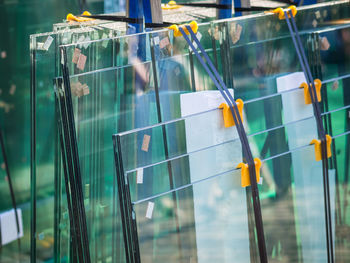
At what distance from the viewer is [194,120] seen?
153 cm

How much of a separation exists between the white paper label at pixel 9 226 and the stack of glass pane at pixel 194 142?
65 cm

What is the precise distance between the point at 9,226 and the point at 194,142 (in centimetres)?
121

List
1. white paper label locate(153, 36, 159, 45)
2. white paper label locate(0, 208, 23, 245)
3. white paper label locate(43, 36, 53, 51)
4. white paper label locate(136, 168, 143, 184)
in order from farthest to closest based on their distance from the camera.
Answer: white paper label locate(0, 208, 23, 245) < white paper label locate(43, 36, 53, 51) < white paper label locate(153, 36, 159, 45) < white paper label locate(136, 168, 143, 184)

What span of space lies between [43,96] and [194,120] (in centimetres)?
72

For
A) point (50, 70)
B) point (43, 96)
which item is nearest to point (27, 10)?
point (43, 96)

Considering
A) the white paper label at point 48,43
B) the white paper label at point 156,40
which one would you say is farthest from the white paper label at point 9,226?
the white paper label at point 156,40

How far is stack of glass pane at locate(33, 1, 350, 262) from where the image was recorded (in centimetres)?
148

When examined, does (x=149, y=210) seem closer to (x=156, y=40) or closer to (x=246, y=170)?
(x=246, y=170)

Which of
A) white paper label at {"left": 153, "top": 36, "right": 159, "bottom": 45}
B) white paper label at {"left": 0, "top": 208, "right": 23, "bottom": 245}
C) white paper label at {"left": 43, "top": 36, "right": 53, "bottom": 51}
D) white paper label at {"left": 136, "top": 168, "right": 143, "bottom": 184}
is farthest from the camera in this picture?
white paper label at {"left": 0, "top": 208, "right": 23, "bottom": 245}

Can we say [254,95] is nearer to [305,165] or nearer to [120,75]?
[305,165]

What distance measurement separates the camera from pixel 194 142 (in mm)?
1543

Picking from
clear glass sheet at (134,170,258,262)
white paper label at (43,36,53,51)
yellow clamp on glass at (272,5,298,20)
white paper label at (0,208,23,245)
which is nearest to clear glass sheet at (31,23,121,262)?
white paper label at (43,36,53,51)

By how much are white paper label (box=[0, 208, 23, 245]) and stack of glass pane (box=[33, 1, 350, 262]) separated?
2.13ft

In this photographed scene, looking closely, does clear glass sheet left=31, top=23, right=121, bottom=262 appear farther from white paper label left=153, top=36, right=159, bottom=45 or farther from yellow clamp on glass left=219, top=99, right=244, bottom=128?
yellow clamp on glass left=219, top=99, right=244, bottom=128
